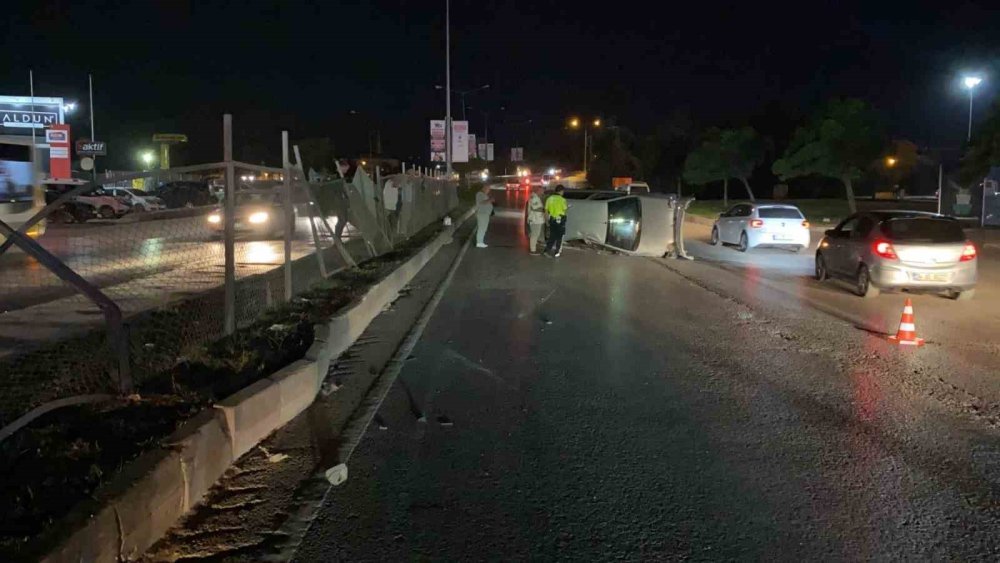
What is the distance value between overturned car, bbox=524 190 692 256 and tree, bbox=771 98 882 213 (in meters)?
19.1

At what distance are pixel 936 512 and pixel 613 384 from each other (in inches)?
134

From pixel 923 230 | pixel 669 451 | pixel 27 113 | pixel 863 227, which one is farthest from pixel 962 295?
pixel 27 113

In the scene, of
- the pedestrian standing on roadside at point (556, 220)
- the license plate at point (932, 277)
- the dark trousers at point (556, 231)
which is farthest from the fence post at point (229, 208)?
the dark trousers at point (556, 231)

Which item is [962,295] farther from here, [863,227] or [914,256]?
[863,227]

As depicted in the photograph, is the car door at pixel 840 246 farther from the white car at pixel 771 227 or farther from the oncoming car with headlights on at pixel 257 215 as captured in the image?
the oncoming car with headlights on at pixel 257 215

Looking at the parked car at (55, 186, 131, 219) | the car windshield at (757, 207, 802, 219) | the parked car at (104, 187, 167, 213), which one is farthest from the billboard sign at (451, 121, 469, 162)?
the car windshield at (757, 207, 802, 219)

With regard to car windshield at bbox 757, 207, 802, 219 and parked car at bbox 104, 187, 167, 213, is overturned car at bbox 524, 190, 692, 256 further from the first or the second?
parked car at bbox 104, 187, 167, 213

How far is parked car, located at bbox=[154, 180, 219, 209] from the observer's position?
1756 inches

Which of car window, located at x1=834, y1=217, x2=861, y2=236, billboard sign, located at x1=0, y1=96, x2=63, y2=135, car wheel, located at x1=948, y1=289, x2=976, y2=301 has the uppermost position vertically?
billboard sign, located at x1=0, y1=96, x2=63, y2=135

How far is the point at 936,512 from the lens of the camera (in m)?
5.09

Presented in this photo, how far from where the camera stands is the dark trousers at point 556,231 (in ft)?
67.5

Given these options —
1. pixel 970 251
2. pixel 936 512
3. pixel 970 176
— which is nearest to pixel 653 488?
pixel 936 512

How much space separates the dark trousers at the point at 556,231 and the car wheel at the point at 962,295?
8857 millimetres

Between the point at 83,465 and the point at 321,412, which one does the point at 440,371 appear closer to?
the point at 321,412
